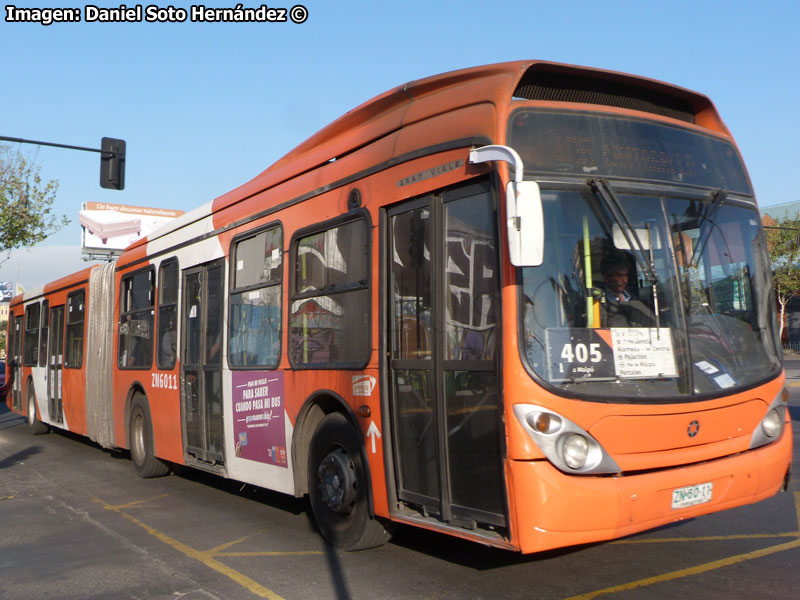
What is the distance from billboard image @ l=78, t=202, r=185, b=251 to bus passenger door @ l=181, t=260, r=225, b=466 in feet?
160

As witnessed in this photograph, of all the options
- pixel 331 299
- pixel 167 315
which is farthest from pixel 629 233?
pixel 167 315

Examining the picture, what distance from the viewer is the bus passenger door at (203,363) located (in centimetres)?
842

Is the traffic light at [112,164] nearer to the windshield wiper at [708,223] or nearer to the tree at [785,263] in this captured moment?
the windshield wiper at [708,223]

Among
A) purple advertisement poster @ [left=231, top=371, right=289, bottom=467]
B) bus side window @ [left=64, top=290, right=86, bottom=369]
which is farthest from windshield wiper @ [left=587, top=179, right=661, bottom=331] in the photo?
bus side window @ [left=64, top=290, right=86, bottom=369]

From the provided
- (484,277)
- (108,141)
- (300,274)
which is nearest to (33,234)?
(108,141)

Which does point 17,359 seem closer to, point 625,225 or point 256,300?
point 256,300

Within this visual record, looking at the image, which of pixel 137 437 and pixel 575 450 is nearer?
pixel 575 450

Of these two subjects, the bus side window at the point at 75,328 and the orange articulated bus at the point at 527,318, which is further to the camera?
the bus side window at the point at 75,328

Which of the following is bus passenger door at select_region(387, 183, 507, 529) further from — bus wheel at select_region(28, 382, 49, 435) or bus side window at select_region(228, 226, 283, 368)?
bus wheel at select_region(28, 382, 49, 435)

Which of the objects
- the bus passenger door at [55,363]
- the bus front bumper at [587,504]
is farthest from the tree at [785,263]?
the bus front bumper at [587,504]

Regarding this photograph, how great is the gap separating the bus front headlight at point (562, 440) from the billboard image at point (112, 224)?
54.4m

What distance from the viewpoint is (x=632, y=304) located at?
4848mm

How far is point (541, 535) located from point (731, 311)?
6.61 ft

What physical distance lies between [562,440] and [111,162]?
14069 millimetres
